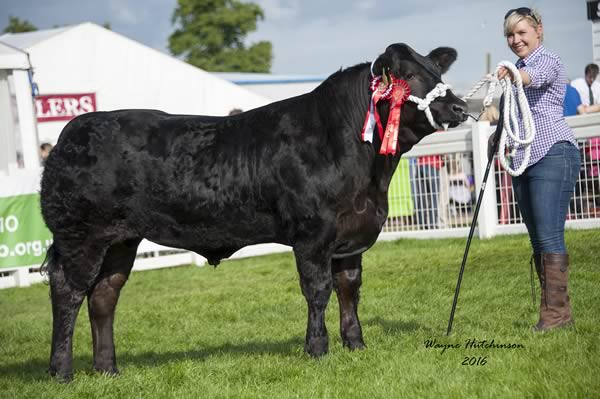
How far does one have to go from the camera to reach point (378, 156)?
5.86 m

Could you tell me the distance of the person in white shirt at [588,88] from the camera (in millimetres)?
14836

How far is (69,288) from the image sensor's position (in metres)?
6.11

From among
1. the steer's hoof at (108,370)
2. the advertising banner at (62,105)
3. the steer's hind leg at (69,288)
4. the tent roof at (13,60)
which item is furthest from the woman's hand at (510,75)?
the advertising banner at (62,105)

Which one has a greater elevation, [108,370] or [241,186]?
[241,186]

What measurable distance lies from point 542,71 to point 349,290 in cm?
222

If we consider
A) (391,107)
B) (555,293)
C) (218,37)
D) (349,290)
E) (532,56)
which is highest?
(218,37)

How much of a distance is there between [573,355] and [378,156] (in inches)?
75.4

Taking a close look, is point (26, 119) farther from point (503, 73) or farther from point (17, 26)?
point (17, 26)

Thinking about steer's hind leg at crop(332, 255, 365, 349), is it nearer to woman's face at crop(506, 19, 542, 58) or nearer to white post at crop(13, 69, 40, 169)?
woman's face at crop(506, 19, 542, 58)

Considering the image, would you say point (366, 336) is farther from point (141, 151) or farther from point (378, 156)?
point (141, 151)

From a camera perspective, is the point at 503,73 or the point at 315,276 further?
the point at 503,73

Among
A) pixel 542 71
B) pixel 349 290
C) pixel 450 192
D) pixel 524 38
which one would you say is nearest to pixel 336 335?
pixel 349 290

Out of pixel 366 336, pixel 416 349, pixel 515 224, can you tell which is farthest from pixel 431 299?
pixel 515 224

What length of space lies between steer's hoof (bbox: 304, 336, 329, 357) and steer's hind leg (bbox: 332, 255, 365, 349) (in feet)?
1.40
